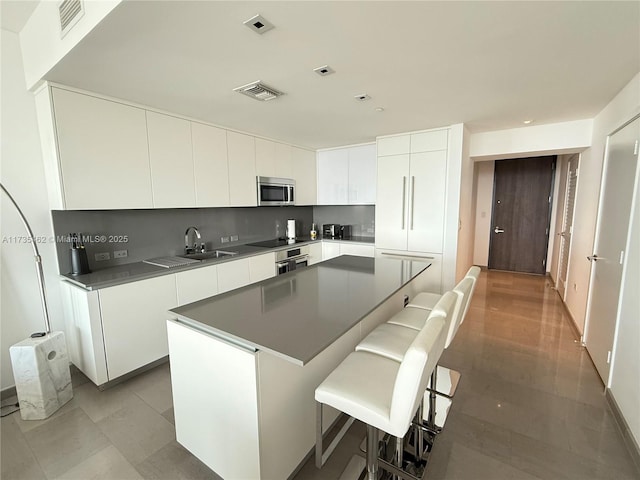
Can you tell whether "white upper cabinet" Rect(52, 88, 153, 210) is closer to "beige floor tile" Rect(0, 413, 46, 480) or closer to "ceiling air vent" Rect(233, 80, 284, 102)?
"ceiling air vent" Rect(233, 80, 284, 102)

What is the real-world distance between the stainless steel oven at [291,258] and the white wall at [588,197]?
131 inches

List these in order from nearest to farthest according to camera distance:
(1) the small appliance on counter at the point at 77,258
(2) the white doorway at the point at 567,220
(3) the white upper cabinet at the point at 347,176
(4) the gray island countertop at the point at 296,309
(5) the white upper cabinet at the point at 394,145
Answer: (4) the gray island countertop at the point at 296,309 < (1) the small appliance on counter at the point at 77,258 < (5) the white upper cabinet at the point at 394,145 < (2) the white doorway at the point at 567,220 < (3) the white upper cabinet at the point at 347,176

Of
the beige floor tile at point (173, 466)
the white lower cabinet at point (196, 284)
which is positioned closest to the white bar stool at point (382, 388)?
the beige floor tile at point (173, 466)

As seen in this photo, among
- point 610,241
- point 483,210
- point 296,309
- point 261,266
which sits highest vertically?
point 483,210

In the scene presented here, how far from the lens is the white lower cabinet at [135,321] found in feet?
7.39

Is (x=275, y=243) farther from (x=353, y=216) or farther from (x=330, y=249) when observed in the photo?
(x=353, y=216)

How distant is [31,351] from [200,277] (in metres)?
1.25

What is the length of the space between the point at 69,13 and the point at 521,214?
23.3 feet

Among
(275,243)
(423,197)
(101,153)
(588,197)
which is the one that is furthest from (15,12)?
(588,197)

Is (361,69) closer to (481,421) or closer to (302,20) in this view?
(302,20)

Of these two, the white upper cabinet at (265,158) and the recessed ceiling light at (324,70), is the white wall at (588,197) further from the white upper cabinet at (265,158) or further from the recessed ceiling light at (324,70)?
the white upper cabinet at (265,158)

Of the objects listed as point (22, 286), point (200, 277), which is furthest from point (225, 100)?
point (22, 286)

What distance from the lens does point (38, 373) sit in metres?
1.97

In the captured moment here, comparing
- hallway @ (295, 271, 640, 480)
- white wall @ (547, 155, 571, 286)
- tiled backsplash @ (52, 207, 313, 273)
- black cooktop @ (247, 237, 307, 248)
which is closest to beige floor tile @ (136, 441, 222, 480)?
hallway @ (295, 271, 640, 480)
